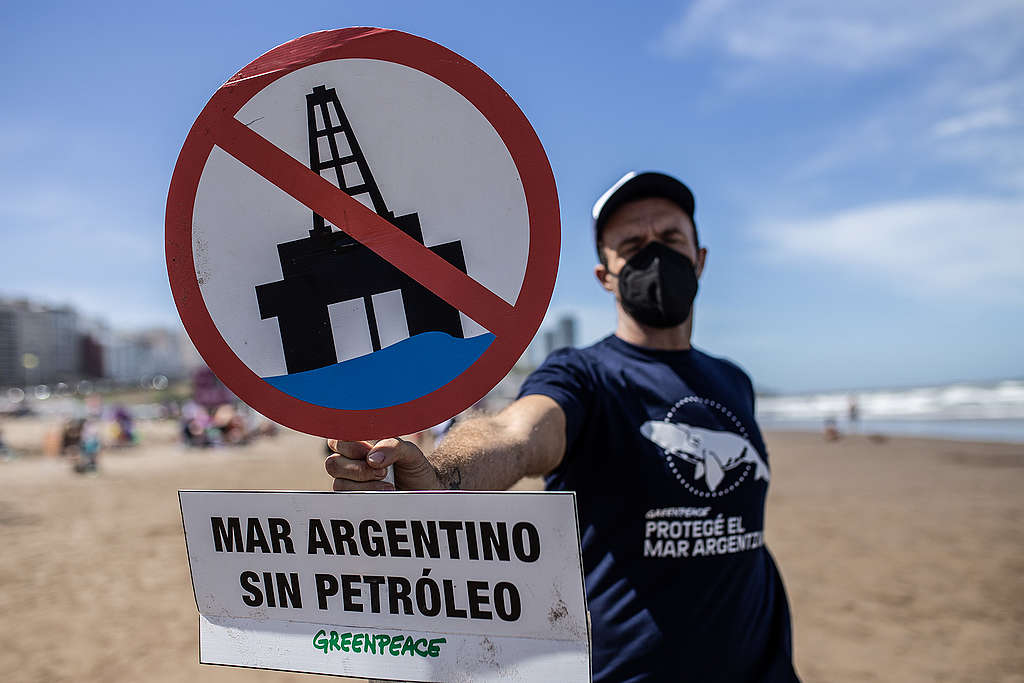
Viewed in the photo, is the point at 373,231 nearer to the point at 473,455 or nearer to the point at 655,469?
the point at 473,455

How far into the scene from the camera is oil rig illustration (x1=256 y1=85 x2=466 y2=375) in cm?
104

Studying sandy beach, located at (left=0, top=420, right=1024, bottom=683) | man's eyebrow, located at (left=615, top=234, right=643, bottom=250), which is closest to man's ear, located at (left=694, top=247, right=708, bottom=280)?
man's eyebrow, located at (left=615, top=234, right=643, bottom=250)

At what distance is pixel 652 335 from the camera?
1970 mm

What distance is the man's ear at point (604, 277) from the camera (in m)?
2.05

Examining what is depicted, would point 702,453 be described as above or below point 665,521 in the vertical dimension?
above

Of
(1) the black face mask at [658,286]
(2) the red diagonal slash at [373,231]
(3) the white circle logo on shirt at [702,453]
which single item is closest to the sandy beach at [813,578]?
(3) the white circle logo on shirt at [702,453]

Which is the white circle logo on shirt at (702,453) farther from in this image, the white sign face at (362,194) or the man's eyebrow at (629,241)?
the white sign face at (362,194)

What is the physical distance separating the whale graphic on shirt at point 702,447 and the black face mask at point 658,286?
0.34 m

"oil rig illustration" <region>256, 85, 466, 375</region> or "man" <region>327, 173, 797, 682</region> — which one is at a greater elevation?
"oil rig illustration" <region>256, 85, 466, 375</region>

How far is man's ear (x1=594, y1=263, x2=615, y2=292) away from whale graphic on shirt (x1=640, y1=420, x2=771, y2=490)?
51 cm

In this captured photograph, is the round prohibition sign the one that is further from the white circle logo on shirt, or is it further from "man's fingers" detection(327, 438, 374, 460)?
the white circle logo on shirt

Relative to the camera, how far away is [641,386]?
1.83 meters

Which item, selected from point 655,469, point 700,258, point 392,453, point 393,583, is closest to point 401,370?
point 392,453

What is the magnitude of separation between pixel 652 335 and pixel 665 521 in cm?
59
